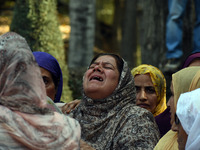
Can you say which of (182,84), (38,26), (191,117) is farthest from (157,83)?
(38,26)

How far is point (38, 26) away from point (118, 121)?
3.18 meters

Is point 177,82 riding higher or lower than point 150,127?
higher

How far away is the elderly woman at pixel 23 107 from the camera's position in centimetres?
242

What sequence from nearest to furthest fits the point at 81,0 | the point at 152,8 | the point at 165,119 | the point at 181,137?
the point at 181,137 < the point at 165,119 < the point at 152,8 < the point at 81,0

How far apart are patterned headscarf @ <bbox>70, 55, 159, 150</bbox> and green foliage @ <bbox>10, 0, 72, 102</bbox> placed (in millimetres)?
2464

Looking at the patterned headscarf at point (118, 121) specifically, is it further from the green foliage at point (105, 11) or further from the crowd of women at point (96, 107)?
the green foliage at point (105, 11)

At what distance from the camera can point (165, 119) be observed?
4.28m

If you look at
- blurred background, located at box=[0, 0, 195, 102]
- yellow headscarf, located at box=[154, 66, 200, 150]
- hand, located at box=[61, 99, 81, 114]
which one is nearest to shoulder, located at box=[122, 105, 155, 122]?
yellow headscarf, located at box=[154, 66, 200, 150]

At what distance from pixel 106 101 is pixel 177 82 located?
2.85ft

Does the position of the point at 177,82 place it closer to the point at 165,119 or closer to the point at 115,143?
the point at 115,143

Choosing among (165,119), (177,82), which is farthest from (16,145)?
(165,119)

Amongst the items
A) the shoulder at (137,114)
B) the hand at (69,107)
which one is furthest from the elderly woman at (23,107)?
the hand at (69,107)

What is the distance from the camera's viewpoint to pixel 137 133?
352 centimetres

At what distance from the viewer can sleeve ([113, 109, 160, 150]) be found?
3.47 metres
